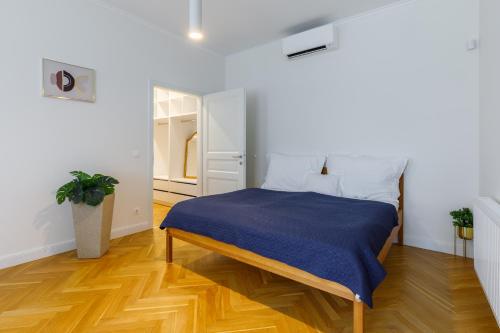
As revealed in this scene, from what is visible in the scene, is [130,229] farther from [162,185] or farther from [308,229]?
[308,229]

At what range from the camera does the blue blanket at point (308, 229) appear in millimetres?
1460

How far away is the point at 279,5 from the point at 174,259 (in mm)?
2894

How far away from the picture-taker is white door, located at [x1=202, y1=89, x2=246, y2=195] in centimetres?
377

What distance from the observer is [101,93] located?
3.01m

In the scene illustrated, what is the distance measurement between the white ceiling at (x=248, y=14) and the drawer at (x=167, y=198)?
8.63ft

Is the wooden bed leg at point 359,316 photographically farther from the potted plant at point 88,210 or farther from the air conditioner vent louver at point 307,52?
the air conditioner vent louver at point 307,52

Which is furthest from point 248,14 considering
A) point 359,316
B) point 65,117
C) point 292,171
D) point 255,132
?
point 359,316

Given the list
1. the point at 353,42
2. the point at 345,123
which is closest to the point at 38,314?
the point at 345,123

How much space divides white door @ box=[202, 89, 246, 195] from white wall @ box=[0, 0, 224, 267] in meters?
0.77

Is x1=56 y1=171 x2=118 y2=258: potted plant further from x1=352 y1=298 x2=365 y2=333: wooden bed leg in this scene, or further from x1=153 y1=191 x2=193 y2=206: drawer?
x1=352 y1=298 x2=365 y2=333: wooden bed leg

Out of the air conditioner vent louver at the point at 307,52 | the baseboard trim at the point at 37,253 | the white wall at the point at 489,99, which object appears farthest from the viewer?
the air conditioner vent louver at the point at 307,52

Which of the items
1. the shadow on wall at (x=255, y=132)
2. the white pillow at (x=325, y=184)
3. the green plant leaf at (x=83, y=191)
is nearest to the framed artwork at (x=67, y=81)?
the green plant leaf at (x=83, y=191)

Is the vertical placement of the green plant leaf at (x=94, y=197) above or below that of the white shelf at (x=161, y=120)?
below

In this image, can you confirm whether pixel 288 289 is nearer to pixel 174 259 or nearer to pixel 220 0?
pixel 174 259
